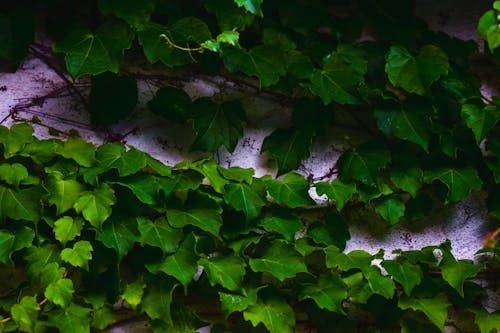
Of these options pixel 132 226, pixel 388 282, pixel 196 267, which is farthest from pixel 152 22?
pixel 388 282

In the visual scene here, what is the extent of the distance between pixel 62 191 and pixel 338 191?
33.0 inches

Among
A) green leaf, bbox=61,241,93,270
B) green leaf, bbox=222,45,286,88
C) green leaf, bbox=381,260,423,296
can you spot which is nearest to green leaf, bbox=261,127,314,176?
green leaf, bbox=222,45,286,88

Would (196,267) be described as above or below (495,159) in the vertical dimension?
below

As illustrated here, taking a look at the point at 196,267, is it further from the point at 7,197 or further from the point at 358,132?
the point at 358,132

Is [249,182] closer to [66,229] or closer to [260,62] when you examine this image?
[260,62]

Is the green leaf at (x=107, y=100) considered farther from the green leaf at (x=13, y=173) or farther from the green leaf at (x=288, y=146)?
the green leaf at (x=288, y=146)

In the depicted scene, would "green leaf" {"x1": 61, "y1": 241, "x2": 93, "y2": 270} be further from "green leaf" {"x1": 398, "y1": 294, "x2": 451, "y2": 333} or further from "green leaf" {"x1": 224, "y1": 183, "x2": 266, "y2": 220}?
"green leaf" {"x1": 398, "y1": 294, "x2": 451, "y2": 333}

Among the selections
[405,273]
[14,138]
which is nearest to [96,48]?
[14,138]

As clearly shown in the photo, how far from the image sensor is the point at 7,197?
187 cm

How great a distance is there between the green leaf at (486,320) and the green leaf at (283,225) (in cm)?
65

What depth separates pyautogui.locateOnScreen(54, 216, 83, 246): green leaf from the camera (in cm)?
188

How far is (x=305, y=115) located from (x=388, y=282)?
59cm

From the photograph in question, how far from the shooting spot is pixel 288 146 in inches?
84.1

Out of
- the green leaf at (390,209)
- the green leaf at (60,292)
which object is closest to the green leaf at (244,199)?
the green leaf at (390,209)
